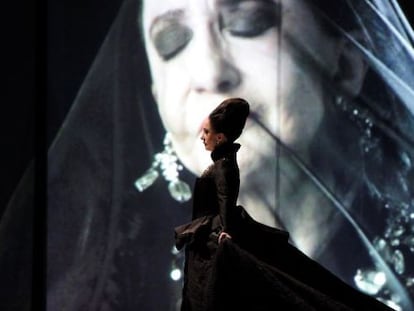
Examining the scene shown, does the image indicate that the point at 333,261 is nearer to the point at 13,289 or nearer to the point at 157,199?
the point at 157,199

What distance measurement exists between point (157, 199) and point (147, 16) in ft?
2.92

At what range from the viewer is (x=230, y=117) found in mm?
2828

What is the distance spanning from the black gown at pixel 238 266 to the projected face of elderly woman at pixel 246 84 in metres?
1.69

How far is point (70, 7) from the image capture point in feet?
15.0

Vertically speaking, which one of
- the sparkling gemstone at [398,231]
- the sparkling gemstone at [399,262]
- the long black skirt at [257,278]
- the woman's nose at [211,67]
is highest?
the woman's nose at [211,67]

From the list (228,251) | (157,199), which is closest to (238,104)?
(228,251)

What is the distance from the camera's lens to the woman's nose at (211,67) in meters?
4.60

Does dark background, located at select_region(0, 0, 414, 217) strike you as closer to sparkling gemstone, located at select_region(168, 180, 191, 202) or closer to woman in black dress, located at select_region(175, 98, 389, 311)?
sparkling gemstone, located at select_region(168, 180, 191, 202)

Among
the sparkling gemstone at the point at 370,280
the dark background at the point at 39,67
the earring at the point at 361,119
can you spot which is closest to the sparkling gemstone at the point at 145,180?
the dark background at the point at 39,67

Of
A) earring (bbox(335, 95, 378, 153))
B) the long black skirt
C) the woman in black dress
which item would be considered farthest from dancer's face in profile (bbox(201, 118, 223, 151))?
earring (bbox(335, 95, 378, 153))

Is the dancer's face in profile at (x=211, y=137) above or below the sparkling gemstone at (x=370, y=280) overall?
above

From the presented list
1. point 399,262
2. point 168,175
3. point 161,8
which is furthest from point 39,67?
point 399,262

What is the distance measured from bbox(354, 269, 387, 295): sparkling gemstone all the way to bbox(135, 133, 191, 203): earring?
94cm

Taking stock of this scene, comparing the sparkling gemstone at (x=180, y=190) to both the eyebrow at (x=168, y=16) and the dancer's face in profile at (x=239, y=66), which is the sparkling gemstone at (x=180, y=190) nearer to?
the dancer's face in profile at (x=239, y=66)
